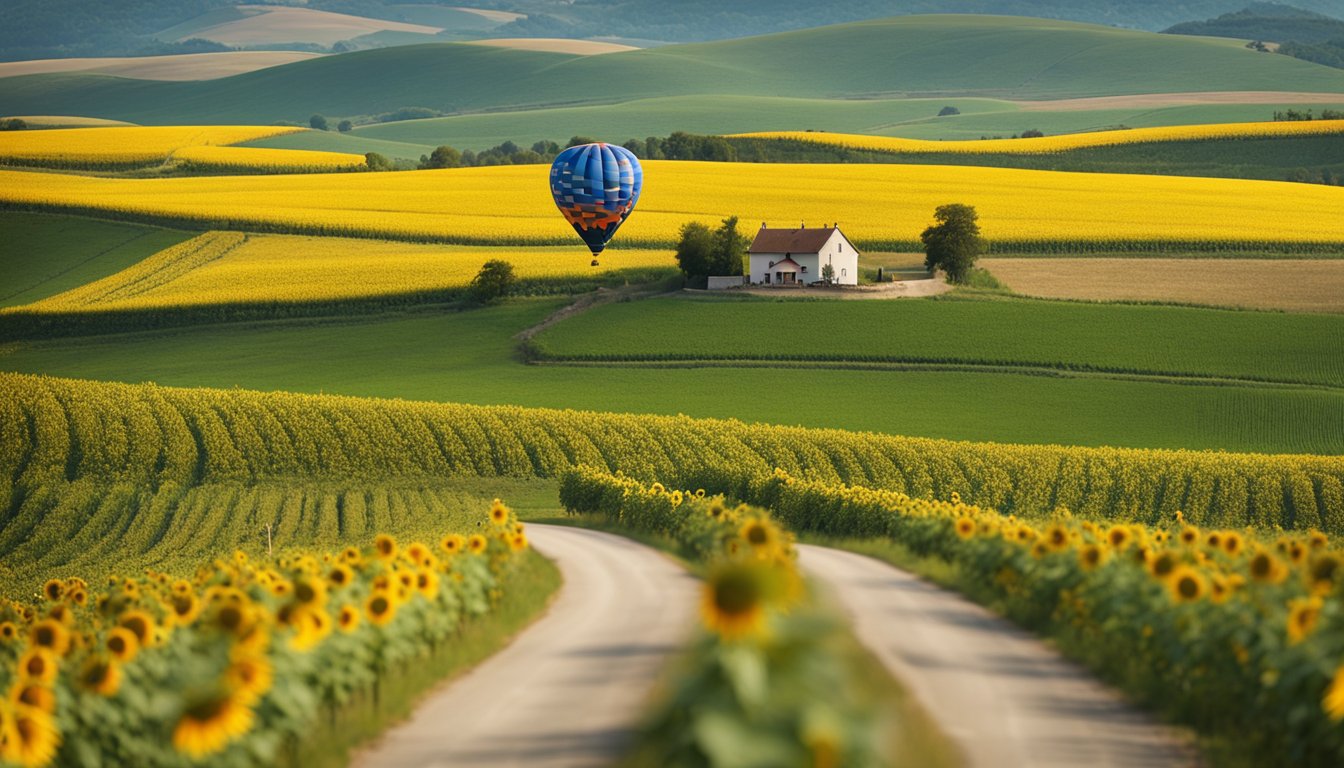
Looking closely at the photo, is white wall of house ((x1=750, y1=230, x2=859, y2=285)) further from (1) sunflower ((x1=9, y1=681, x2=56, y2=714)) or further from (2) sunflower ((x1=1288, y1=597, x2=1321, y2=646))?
(1) sunflower ((x1=9, y1=681, x2=56, y2=714))

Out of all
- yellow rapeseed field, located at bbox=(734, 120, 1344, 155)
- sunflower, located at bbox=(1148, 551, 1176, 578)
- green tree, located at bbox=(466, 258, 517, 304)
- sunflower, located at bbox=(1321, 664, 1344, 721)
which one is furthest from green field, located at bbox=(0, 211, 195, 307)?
sunflower, located at bbox=(1321, 664, 1344, 721)

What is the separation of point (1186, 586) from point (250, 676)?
387 inches

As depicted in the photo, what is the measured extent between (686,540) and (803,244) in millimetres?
62937

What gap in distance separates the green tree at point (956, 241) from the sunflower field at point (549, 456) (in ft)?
115

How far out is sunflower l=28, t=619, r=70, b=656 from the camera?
17.7 meters

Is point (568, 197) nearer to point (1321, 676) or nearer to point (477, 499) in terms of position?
point (477, 499)

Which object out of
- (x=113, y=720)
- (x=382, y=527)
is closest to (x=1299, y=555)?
(x=113, y=720)

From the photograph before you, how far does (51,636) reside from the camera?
59.8ft

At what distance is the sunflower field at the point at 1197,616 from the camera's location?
1459 centimetres

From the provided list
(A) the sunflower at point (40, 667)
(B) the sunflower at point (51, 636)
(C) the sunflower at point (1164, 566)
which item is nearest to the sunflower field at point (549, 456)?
(C) the sunflower at point (1164, 566)

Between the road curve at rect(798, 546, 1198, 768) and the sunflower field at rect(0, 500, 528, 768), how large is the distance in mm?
5308

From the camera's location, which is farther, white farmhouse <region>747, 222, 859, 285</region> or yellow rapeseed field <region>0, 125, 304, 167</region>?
yellow rapeseed field <region>0, 125, 304, 167</region>

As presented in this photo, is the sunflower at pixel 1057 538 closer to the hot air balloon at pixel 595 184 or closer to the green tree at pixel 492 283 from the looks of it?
the hot air balloon at pixel 595 184

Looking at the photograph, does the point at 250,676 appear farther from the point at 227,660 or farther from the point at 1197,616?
the point at 1197,616
